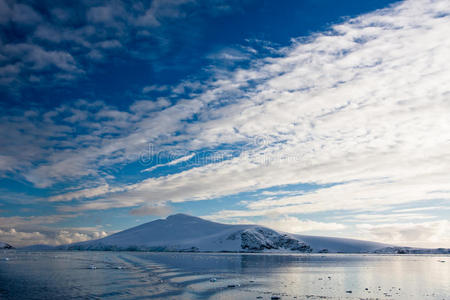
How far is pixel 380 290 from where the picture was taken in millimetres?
31312

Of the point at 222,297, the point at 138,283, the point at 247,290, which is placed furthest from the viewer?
the point at 138,283

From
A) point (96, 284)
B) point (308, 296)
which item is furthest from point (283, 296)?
point (96, 284)

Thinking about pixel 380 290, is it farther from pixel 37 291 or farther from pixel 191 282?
pixel 37 291

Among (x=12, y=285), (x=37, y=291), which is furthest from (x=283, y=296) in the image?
(x=12, y=285)

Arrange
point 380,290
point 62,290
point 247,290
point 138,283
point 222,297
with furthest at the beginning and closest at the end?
point 138,283 → point 380,290 → point 247,290 → point 62,290 → point 222,297

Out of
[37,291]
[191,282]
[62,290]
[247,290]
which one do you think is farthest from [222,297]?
[37,291]

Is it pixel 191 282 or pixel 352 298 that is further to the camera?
pixel 191 282

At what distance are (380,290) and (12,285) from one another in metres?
33.4

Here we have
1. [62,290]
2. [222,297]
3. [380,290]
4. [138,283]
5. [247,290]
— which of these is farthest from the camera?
[138,283]

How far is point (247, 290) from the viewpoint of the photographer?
2942cm

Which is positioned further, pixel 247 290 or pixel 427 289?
pixel 427 289

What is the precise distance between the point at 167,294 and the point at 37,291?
10.5 meters

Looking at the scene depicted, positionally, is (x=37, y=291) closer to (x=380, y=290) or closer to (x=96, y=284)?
(x=96, y=284)

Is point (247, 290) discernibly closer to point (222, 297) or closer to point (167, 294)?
point (222, 297)
